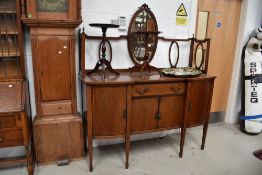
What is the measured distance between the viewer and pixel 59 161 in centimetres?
230

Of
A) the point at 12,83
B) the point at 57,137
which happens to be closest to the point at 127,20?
the point at 12,83

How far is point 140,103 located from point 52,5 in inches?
49.4

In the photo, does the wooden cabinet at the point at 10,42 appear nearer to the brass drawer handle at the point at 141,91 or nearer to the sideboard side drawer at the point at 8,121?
the sideboard side drawer at the point at 8,121

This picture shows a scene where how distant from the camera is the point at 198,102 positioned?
2.51m

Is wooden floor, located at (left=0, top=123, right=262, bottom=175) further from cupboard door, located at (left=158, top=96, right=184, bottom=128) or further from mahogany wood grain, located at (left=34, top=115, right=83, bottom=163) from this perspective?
cupboard door, located at (left=158, top=96, right=184, bottom=128)

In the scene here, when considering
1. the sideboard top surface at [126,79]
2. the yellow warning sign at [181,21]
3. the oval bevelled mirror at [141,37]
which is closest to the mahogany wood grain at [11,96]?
the sideboard top surface at [126,79]

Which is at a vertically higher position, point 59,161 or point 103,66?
point 103,66

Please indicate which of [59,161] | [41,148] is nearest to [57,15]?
[41,148]

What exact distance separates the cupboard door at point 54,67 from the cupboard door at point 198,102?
1.33 metres

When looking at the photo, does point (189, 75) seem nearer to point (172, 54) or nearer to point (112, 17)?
point (172, 54)

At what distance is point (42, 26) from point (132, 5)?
1049 millimetres

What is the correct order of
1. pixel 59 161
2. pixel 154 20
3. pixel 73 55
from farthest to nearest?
1. pixel 154 20
2. pixel 59 161
3. pixel 73 55

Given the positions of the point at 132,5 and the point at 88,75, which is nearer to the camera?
the point at 88,75

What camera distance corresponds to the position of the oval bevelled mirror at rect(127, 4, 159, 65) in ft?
8.30
